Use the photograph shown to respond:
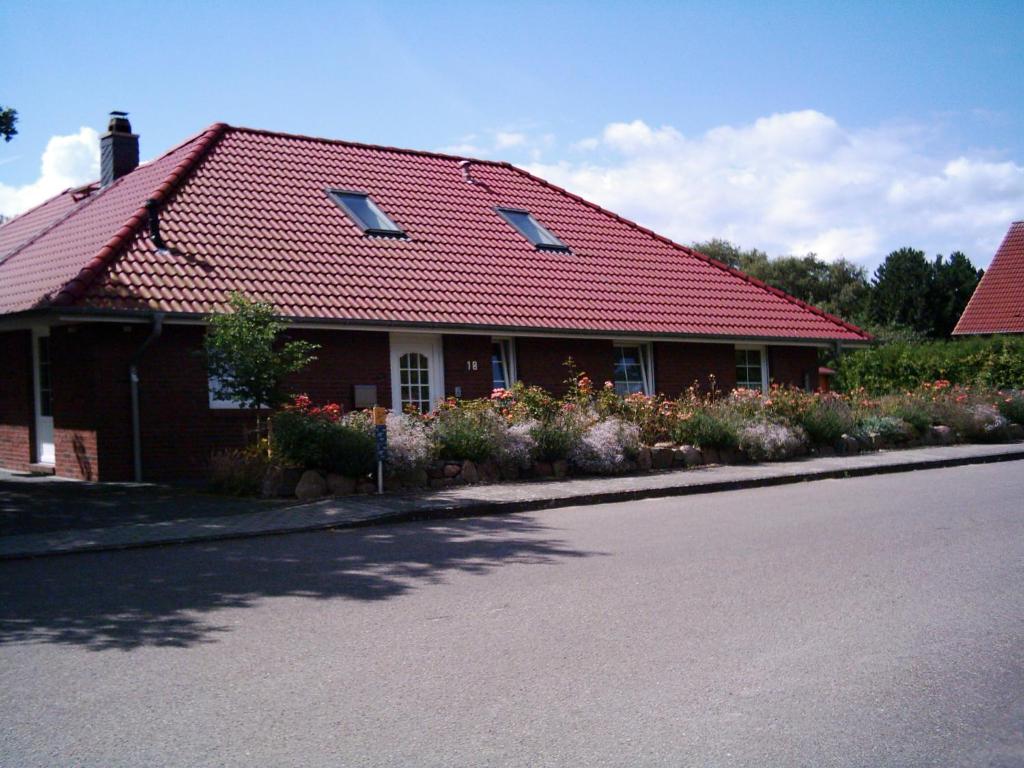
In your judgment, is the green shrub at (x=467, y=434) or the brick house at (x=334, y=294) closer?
the green shrub at (x=467, y=434)

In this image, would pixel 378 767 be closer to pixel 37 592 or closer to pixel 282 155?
pixel 37 592

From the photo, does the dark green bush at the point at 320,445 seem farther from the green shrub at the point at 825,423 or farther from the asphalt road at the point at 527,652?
the green shrub at the point at 825,423

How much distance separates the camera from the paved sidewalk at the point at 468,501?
433 inches

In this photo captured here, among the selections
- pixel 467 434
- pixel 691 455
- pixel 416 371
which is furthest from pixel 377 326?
pixel 691 455

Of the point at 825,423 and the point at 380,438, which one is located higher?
the point at 380,438

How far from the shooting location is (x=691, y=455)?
18109mm

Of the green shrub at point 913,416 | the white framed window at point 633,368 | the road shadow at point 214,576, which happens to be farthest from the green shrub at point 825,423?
the road shadow at point 214,576

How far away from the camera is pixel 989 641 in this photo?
6.61 meters

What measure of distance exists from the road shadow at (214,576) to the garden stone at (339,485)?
2.45 meters

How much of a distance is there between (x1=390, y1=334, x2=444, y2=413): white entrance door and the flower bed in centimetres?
179

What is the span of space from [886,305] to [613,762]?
185 ft

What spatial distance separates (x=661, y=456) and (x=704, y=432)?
3.45 ft

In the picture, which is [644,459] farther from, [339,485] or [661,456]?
[339,485]

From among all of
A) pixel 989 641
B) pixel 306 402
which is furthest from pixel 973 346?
pixel 989 641
